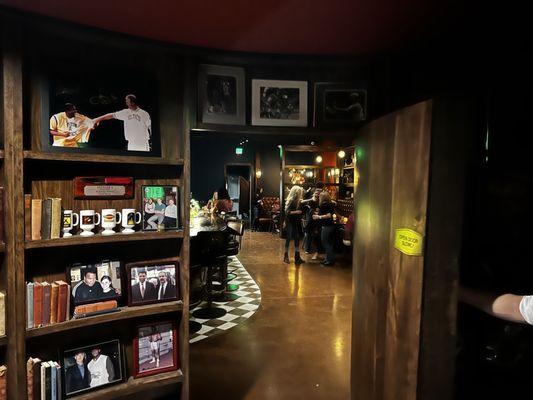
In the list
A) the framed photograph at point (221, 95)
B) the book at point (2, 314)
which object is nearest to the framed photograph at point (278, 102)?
the framed photograph at point (221, 95)

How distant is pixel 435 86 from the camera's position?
6.68ft

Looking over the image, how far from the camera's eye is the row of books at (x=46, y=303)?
6.06ft

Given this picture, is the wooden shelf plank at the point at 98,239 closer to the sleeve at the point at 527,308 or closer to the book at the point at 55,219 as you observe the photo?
the book at the point at 55,219

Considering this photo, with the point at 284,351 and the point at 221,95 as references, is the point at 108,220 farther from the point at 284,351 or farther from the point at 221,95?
the point at 284,351

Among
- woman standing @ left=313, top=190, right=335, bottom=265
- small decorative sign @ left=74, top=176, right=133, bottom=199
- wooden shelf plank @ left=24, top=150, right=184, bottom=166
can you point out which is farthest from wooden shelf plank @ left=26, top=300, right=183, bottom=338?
woman standing @ left=313, top=190, right=335, bottom=265

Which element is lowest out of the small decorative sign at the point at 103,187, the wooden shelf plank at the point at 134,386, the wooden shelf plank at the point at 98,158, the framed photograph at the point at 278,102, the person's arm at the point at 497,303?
the wooden shelf plank at the point at 134,386

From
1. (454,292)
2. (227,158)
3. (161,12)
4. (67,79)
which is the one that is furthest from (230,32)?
(227,158)

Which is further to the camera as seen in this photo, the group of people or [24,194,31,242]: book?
the group of people

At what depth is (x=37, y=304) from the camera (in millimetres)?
1866

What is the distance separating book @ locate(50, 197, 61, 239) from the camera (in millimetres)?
1883

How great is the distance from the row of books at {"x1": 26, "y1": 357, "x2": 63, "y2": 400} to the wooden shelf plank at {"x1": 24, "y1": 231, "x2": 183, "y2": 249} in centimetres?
64

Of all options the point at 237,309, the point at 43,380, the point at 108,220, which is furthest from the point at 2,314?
the point at 237,309

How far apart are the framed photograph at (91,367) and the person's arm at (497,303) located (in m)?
2.00

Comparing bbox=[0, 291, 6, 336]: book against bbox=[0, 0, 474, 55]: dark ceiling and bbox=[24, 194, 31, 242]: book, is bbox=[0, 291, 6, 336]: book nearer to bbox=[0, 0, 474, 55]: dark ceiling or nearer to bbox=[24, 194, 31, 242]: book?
bbox=[24, 194, 31, 242]: book
